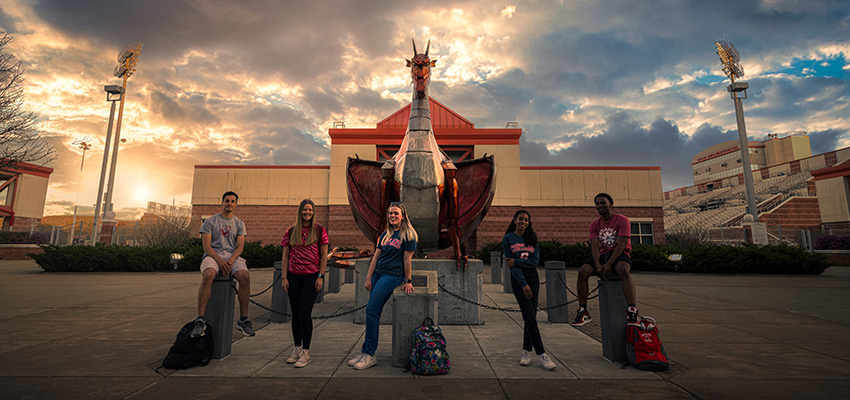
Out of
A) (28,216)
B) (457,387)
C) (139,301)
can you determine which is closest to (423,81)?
(457,387)

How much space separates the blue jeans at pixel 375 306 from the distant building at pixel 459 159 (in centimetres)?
1578

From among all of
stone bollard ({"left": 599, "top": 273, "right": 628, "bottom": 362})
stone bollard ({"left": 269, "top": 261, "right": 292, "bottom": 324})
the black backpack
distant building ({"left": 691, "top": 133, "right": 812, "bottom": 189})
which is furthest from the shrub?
distant building ({"left": 691, "top": 133, "right": 812, "bottom": 189})

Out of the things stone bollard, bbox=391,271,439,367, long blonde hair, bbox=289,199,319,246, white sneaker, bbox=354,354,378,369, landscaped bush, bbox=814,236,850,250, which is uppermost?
landscaped bush, bbox=814,236,850,250

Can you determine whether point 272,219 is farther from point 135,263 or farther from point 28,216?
point 28,216

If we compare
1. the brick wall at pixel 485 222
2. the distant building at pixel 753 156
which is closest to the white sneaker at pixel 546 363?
the brick wall at pixel 485 222

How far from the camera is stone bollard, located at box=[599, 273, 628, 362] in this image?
4.00 meters

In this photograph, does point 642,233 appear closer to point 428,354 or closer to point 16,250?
point 428,354

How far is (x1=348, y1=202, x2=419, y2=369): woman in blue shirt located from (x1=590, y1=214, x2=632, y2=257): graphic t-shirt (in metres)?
2.41

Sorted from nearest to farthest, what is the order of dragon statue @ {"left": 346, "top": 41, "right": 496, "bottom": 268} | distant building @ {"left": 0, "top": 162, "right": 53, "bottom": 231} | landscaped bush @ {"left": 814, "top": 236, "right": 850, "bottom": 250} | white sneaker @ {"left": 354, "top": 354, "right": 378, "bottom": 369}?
white sneaker @ {"left": 354, "top": 354, "right": 378, "bottom": 369}
dragon statue @ {"left": 346, "top": 41, "right": 496, "bottom": 268}
landscaped bush @ {"left": 814, "top": 236, "right": 850, "bottom": 250}
distant building @ {"left": 0, "top": 162, "right": 53, "bottom": 231}

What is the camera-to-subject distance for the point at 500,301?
8367 millimetres

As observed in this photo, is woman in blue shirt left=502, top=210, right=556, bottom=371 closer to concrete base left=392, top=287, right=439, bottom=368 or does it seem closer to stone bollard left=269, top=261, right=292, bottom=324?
concrete base left=392, top=287, right=439, bottom=368

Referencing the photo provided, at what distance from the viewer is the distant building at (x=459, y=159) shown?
1948 centimetres

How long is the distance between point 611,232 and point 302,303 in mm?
3716

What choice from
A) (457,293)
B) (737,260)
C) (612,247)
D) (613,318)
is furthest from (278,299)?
(737,260)
